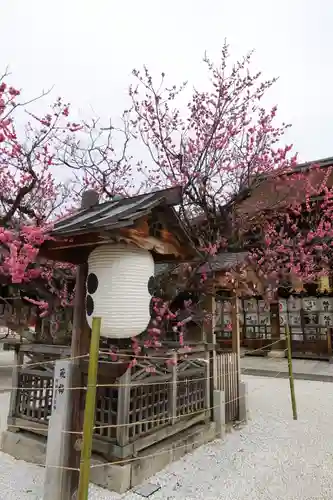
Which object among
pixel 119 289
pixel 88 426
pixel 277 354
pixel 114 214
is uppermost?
pixel 114 214

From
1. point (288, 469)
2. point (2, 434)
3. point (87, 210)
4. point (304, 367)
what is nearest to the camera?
point (87, 210)

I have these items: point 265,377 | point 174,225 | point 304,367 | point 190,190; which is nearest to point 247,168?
point 190,190

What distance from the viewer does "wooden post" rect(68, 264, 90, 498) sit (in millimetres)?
3008

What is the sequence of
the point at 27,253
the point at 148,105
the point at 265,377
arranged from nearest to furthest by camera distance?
1. the point at 27,253
2. the point at 148,105
3. the point at 265,377

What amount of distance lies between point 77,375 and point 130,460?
58.3 inches

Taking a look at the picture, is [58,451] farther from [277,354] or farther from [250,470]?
[277,354]

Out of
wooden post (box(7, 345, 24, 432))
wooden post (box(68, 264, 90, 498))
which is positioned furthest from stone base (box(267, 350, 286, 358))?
wooden post (box(68, 264, 90, 498))

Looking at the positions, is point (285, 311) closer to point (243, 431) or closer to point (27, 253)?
point (243, 431)

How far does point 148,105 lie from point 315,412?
7181mm

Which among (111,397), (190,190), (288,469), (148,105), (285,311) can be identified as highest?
(148,105)

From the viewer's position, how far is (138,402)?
434 centimetres

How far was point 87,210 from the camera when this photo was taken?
4.05 m

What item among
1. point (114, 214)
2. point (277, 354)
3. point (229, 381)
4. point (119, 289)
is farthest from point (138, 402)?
point (277, 354)

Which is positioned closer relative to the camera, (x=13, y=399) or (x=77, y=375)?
(x=77, y=375)
